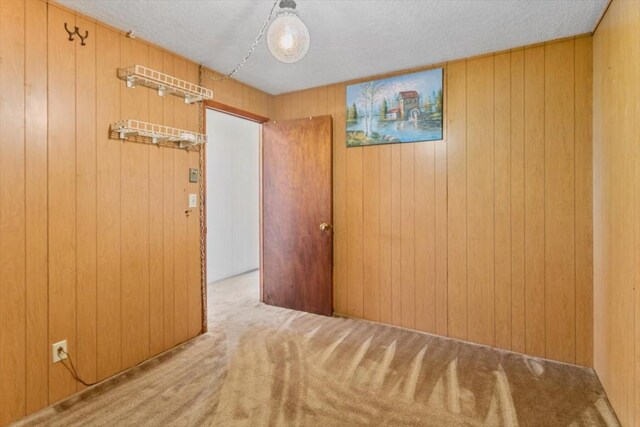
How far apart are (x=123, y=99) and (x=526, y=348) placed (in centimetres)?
350

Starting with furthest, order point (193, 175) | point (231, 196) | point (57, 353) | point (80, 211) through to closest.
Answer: point (231, 196) < point (193, 175) < point (80, 211) < point (57, 353)

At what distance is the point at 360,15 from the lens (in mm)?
2158

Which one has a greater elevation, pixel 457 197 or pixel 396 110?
pixel 396 110

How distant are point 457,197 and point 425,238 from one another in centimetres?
45

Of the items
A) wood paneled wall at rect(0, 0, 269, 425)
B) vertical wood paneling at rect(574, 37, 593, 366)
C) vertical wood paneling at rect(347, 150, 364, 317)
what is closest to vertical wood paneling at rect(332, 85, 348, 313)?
vertical wood paneling at rect(347, 150, 364, 317)

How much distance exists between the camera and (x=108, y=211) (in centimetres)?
231

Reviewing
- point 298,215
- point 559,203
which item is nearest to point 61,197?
point 298,215

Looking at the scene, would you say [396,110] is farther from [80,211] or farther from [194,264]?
[80,211]

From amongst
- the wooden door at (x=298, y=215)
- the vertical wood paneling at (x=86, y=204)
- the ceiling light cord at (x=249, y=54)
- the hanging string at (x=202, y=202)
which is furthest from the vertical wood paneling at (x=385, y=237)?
the vertical wood paneling at (x=86, y=204)

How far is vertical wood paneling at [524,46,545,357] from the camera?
101 inches

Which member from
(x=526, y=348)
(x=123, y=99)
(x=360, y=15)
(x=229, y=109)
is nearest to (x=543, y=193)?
(x=526, y=348)

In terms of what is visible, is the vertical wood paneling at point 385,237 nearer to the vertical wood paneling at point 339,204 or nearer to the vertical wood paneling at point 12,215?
the vertical wood paneling at point 339,204

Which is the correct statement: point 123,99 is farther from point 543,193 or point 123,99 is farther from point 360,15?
point 543,193

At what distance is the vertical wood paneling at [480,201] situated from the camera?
2744 mm
